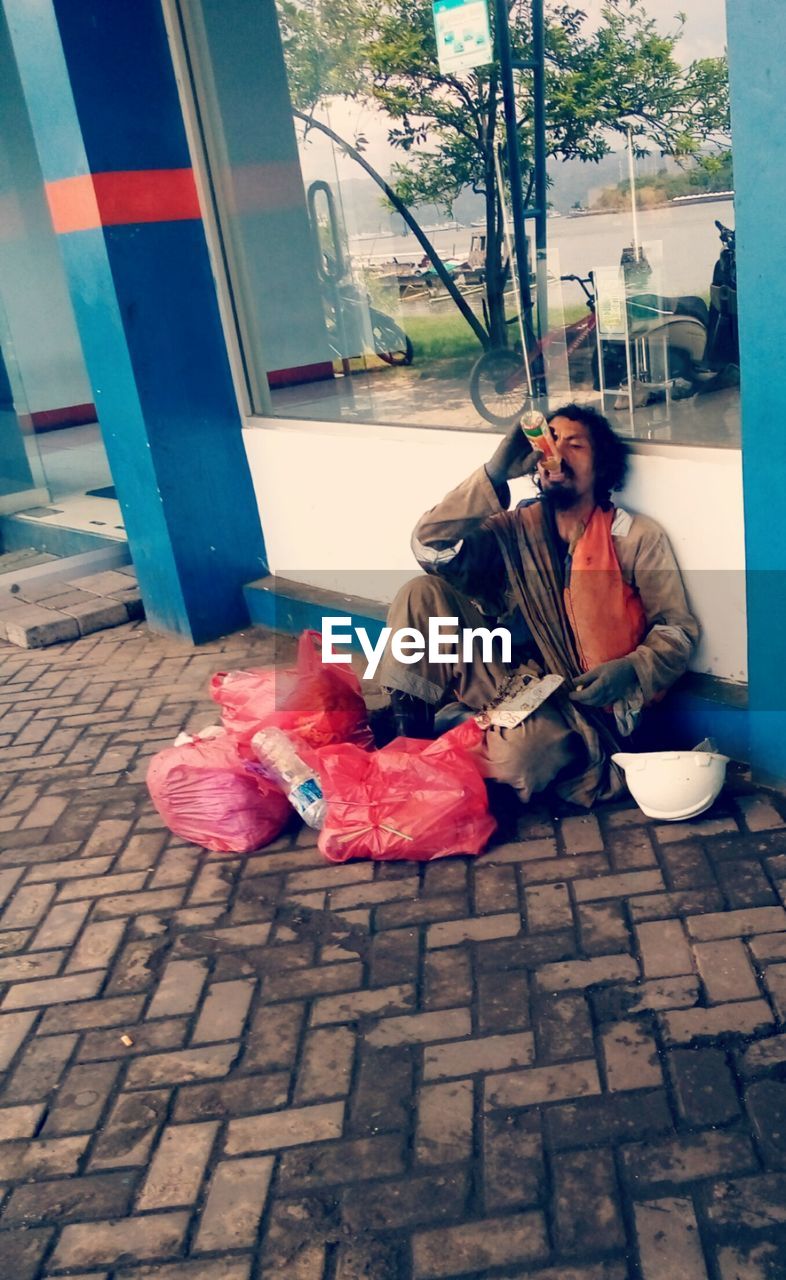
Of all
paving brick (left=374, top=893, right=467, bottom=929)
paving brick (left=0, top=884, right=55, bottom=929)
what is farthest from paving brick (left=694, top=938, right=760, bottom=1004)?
paving brick (left=0, top=884, right=55, bottom=929)

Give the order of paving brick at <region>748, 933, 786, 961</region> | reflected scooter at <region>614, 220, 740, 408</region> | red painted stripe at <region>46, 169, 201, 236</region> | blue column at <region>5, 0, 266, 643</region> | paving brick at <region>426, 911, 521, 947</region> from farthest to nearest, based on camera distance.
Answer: red painted stripe at <region>46, 169, 201, 236</region>, blue column at <region>5, 0, 266, 643</region>, reflected scooter at <region>614, 220, 740, 408</region>, paving brick at <region>426, 911, 521, 947</region>, paving brick at <region>748, 933, 786, 961</region>

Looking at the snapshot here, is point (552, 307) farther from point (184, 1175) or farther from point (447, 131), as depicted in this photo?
point (184, 1175)

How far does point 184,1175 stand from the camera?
8.72 ft

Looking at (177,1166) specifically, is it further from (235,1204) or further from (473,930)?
(473,930)

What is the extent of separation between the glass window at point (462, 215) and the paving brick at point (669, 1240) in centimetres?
237

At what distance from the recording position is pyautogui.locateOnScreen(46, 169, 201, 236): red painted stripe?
5.42m

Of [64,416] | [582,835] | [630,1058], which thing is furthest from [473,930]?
[64,416]

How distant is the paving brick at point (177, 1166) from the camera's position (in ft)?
8.54

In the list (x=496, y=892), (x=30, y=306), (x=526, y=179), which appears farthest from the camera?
(x=30, y=306)

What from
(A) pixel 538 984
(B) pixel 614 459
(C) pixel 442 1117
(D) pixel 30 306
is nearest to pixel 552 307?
(B) pixel 614 459

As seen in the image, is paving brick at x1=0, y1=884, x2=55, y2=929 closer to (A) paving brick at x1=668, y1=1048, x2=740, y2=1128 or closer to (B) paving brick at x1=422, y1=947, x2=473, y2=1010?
(B) paving brick at x1=422, y1=947, x2=473, y2=1010

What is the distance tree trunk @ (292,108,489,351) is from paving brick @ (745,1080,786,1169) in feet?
10.1

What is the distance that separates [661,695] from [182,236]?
3.27 metres

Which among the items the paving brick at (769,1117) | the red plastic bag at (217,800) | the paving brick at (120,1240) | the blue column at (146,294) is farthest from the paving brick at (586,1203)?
the blue column at (146,294)
